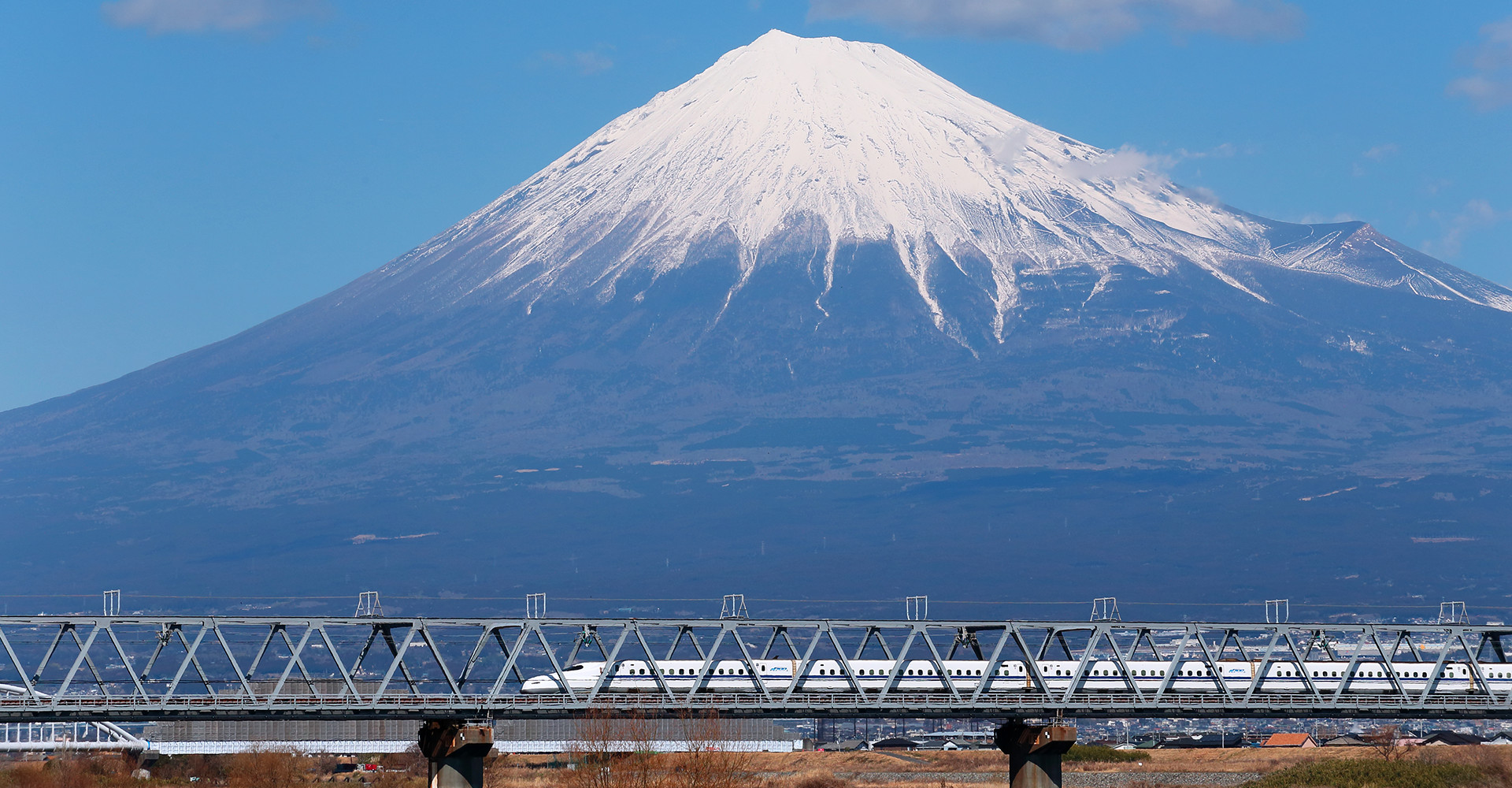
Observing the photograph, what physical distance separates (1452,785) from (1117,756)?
111ft

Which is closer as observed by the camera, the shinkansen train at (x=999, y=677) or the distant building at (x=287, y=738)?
the shinkansen train at (x=999, y=677)

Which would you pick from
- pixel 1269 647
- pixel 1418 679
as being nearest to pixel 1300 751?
pixel 1418 679

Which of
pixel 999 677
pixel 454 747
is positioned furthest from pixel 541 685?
pixel 999 677

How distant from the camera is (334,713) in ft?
251

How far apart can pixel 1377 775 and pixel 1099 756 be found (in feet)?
101

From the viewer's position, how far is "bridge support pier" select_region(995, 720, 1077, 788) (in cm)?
7856

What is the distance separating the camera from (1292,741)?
139125 mm

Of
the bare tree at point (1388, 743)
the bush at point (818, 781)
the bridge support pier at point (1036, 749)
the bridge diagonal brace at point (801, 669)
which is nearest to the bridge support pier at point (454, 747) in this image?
the bridge diagonal brace at point (801, 669)

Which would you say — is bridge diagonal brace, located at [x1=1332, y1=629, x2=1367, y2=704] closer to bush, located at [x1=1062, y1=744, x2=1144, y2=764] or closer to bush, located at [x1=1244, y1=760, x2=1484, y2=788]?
bush, located at [x1=1244, y1=760, x2=1484, y2=788]

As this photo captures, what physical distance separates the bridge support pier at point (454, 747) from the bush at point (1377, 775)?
1655 inches

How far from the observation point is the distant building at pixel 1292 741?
440 ft

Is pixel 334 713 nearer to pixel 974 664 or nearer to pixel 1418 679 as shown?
pixel 974 664

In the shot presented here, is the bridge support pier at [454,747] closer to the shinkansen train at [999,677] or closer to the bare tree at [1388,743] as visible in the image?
the shinkansen train at [999,677]

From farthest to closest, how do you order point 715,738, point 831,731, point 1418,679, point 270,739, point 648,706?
point 831,731 → point 270,739 → point 1418,679 → point 648,706 → point 715,738
